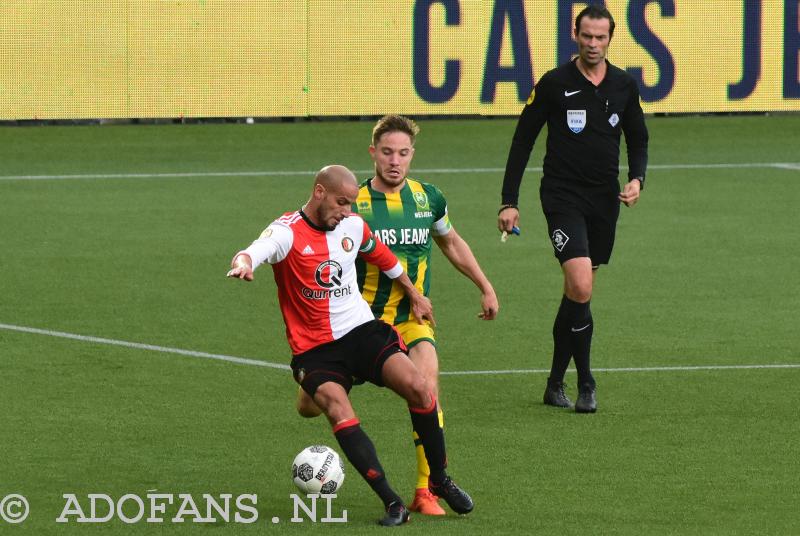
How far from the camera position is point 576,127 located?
10.1 meters

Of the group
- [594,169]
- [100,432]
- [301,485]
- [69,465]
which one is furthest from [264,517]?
[594,169]

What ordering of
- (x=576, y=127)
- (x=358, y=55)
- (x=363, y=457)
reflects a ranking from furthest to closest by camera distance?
(x=358, y=55) → (x=576, y=127) → (x=363, y=457)

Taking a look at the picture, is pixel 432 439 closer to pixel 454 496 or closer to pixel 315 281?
pixel 454 496

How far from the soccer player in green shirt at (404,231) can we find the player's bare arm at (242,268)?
1.23m

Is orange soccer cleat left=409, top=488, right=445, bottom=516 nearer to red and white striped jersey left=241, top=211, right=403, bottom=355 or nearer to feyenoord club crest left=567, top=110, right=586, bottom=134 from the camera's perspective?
red and white striped jersey left=241, top=211, right=403, bottom=355

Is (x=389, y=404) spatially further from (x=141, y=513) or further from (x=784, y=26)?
(x=784, y=26)

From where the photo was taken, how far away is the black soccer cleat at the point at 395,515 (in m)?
7.45

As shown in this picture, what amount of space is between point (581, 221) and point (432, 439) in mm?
2765

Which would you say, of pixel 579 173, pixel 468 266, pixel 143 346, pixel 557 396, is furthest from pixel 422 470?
pixel 143 346

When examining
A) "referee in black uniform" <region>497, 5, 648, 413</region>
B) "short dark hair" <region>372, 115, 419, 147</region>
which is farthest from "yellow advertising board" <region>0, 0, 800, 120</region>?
"short dark hair" <region>372, 115, 419, 147</region>

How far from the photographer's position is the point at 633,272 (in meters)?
15.1

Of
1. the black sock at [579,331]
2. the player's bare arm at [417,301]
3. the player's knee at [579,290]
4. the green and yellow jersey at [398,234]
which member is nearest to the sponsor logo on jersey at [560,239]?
the player's knee at [579,290]

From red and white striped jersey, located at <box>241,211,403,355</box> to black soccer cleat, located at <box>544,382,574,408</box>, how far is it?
260 cm

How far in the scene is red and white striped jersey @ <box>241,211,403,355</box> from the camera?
7656 millimetres
